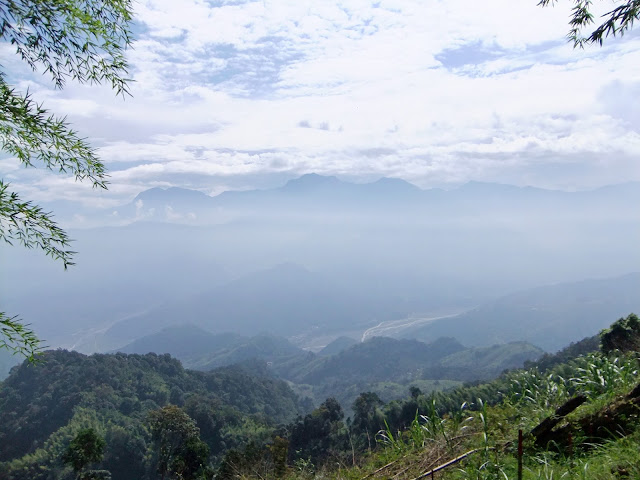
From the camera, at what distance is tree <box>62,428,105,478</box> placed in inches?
634

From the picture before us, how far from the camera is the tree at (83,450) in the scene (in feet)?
52.9

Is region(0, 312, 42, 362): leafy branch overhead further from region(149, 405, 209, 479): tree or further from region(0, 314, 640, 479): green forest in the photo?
region(149, 405, 209, 479): tree

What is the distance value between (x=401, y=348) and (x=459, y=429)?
13207 centimetres

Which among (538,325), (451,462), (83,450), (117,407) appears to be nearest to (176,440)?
(83,450)

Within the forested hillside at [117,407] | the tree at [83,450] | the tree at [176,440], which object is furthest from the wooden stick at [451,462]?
the forested hillside at [117,407]

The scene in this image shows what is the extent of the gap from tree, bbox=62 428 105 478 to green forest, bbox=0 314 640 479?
46mm

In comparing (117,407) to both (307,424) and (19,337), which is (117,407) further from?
(19,337)

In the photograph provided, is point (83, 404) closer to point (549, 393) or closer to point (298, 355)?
point (549, 393)

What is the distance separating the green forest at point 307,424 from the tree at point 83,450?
5 cm

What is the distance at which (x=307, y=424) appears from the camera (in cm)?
3275

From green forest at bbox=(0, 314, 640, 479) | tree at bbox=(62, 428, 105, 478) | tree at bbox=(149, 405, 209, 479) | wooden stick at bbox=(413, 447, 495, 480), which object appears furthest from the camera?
tree at bbox=(149, 405, 209, 479)

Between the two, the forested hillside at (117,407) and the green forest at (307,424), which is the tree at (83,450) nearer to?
the green forest at (307,424)

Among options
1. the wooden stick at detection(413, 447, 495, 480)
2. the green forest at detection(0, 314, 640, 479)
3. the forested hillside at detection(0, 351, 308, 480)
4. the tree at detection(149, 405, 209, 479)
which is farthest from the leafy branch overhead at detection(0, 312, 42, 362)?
the forested hillside at detection(0, 351, 308, 480)

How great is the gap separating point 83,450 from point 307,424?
19.5 meters
